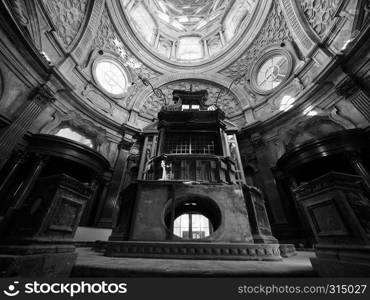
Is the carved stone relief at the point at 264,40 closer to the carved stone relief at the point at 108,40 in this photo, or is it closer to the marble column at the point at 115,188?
the carved stone relief at the point at 108,40

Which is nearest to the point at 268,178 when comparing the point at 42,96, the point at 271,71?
the point at 271,71

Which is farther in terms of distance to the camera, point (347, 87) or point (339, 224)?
point (347, 87)

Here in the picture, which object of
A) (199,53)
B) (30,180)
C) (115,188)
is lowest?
(30,180)

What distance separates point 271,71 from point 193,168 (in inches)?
432

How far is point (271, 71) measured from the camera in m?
12.7

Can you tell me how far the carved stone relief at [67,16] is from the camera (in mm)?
9359

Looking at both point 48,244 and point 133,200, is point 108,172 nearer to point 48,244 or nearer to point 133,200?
point 133,200

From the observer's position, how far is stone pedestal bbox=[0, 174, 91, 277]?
2.13m

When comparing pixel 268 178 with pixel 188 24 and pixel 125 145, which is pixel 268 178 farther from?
pixel 188 24

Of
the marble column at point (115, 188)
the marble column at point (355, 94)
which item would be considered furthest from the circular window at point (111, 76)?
the marble column at point (355, 94)

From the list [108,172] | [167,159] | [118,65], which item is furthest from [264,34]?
[108,172]

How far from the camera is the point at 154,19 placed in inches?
752

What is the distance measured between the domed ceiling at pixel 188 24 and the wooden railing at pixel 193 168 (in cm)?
1444

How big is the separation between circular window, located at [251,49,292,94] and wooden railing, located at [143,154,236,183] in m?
8.51
